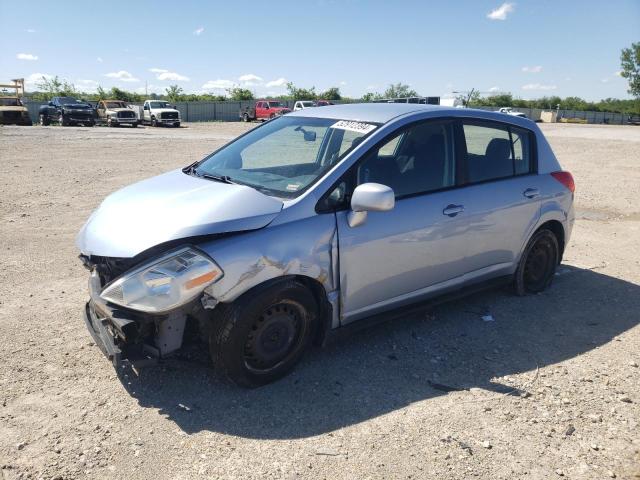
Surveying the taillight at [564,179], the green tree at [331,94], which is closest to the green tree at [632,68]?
the green tree at [331,94]

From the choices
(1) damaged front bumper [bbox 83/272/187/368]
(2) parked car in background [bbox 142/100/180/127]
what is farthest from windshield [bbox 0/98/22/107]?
(1) damaged front bumper [bbox 83/272/187/368]

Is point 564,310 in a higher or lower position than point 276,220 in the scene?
lower

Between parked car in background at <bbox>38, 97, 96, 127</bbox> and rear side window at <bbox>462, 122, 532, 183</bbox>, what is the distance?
3457 cm

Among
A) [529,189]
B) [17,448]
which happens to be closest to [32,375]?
[17,448]

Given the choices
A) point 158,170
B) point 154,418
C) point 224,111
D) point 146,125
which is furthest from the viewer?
point 224,111

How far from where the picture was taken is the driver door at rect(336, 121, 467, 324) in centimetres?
367

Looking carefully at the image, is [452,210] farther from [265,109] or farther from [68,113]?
[265,109]

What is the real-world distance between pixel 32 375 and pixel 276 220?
6.49 feet

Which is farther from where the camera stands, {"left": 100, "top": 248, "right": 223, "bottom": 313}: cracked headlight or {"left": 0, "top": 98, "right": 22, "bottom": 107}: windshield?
{"left": 0, "top": 98, "right": 22, "bottom": 107}: windshield

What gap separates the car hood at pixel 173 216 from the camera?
3172 millimetres

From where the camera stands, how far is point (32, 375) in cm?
359

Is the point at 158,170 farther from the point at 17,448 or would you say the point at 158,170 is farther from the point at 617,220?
the point at 17,448

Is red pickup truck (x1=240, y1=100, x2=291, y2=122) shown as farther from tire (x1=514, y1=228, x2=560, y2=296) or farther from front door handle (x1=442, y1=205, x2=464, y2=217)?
front door handle (x1=442, y1=205, x2=464, y2=217)

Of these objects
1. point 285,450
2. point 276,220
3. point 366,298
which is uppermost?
point 276,220
